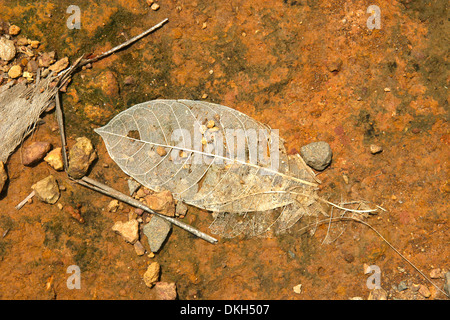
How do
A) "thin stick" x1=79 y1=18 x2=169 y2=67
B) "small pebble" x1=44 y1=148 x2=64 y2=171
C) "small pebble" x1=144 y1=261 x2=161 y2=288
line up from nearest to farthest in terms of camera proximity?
"small pebble" x1=144 y1=261 x2=161 y2=288 < "small pebble" x1=44 y1=148 x2=64 y2=171 < "thin stick" x1=79 y1=18 x2=169 y2=67

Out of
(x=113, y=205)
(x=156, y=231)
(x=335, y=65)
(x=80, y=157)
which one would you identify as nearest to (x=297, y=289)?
(x=156, y=231)

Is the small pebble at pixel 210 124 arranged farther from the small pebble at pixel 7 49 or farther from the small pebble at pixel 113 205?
the small pebble at pixel 7 49

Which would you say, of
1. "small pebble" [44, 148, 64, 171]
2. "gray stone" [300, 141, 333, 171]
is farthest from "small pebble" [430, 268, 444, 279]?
"small pebble" [44, 148, 64, 171]

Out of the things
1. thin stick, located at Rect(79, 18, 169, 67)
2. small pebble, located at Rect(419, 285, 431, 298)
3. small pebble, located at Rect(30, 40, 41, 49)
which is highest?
small pebble, located at Rect(30, 40, 41, 49)

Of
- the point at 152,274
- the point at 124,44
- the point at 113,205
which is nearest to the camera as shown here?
the point at 152,274

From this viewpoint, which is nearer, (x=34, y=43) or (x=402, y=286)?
(x=402, y=286)

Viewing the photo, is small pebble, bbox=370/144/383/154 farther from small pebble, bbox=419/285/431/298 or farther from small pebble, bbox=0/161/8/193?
small pebble, bbox=0/161/8/193

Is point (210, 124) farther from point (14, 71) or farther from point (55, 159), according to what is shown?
point (14, 71)
